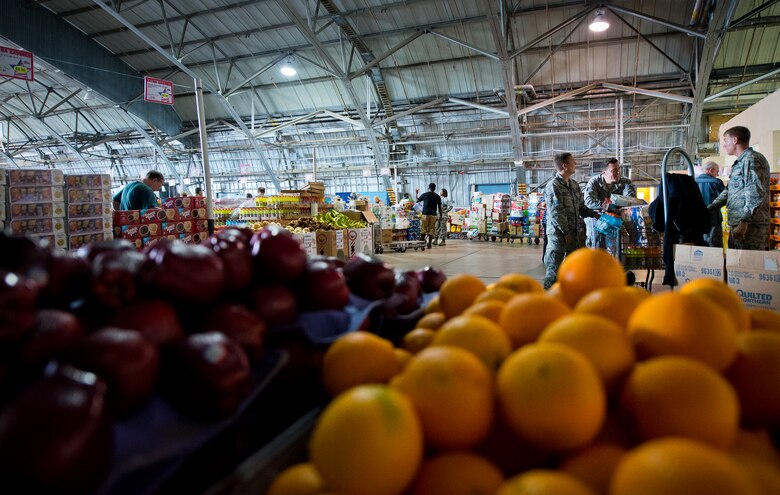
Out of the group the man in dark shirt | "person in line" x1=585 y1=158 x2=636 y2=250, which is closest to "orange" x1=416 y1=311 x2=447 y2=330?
"person in line" x1=585 y1=158 x2=636 y2=250

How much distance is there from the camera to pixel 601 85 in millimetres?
14516

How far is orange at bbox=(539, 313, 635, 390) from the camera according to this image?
803mm

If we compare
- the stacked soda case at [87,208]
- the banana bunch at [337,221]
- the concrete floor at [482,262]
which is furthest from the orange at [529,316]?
the banana bunch at [337,221]

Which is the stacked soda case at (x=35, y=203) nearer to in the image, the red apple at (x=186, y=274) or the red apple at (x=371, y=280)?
the red apple at (x=371, y=280)

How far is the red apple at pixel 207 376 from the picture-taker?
→ 694 millimetres

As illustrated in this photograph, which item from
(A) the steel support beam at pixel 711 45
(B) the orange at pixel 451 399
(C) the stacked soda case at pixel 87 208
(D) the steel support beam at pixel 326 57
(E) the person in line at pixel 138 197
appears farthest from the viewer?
(D) the steel support beam at pixel 326 57

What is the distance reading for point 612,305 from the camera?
3.27 ft

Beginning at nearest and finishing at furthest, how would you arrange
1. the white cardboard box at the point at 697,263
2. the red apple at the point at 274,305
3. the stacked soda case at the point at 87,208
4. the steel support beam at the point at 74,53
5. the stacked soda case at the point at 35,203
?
the red apple at the point at 274,305 → the white cardboard box at the point at 697,263 → the stacked soda case at the point at 35,203 → the stacked soda case at the point at 87,208 → the steel support beam at the point at 74,53

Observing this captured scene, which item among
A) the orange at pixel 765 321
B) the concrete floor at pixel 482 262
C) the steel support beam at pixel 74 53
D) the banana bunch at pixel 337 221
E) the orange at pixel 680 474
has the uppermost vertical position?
the steel support beam at pixel 74 53

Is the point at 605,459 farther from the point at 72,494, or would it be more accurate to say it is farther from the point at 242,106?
the point at 242,106

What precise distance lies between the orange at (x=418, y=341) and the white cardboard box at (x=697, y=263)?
3368 mm

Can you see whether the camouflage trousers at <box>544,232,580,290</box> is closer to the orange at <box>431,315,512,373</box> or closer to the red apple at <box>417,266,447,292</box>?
the red apple at <box>417,266,447,292</box>

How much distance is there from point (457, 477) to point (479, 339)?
0.30 metres

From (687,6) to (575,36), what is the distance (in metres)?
2.95
